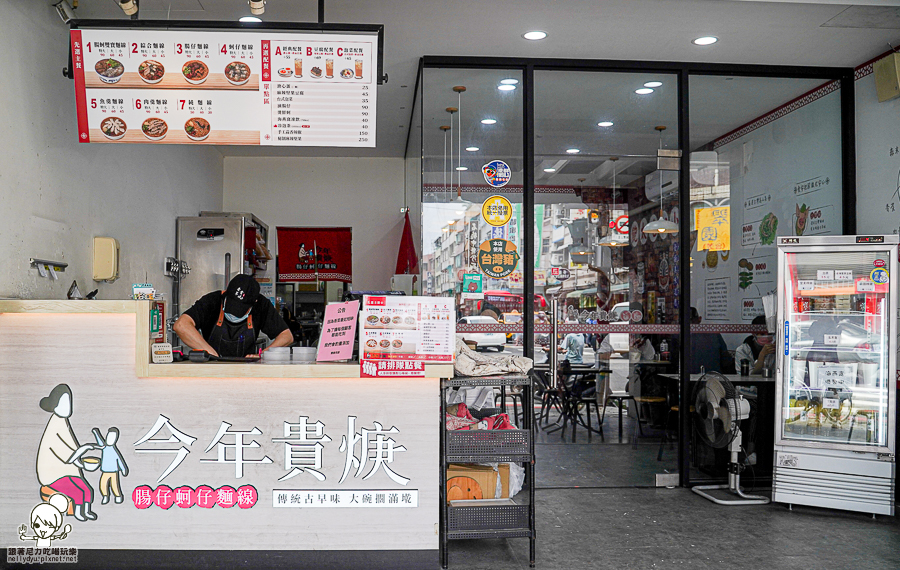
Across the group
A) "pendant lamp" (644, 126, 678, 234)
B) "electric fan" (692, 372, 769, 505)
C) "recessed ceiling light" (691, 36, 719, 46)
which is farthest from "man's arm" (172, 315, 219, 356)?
"recessed ceiling light" (691, 36, 719, 46)

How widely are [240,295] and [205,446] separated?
143 centimetres

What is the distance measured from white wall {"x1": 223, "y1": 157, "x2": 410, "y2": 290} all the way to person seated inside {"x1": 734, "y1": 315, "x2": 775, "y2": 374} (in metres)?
4.39

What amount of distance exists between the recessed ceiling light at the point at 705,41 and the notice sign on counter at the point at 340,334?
3216 millimetres

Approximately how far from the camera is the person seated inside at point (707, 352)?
17.3 ft

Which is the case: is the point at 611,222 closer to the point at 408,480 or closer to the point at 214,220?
the point at 408,480

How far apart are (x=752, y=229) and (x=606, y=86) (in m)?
1.70

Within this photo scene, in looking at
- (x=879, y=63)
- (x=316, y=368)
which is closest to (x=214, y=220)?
(x=316, y=368)

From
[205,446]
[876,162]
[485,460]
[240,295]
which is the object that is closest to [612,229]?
[876,162]

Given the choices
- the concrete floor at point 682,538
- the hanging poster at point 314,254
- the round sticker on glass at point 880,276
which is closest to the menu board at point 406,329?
the concrete floor at point 682,538

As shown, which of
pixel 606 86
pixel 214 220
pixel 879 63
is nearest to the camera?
pixel 879 63

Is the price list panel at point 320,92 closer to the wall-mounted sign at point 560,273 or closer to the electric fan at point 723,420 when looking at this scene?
the wall-mounted sign at point 560,273

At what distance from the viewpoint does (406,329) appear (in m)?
3.44

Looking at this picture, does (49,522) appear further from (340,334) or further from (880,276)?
(880,276)

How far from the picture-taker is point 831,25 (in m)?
4.45
